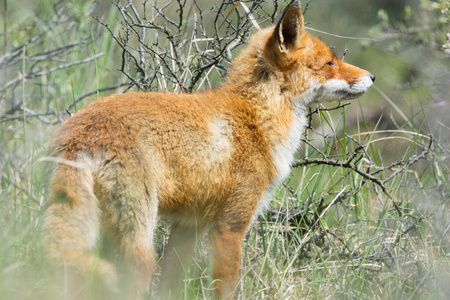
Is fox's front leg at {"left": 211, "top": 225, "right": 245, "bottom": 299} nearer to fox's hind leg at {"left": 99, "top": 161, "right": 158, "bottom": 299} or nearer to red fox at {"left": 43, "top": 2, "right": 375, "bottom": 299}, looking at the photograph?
red fox at {"left": 43, "top": 2, "right": 375, "bottom": 299}

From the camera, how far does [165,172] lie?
3.67 m

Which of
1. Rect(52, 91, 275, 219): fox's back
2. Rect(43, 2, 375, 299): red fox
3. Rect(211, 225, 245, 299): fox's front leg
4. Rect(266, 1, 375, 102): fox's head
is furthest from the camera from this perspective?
Rect(266, 1, 375, 102): fox's head

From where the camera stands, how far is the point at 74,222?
324 cm

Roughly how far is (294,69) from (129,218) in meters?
1.92

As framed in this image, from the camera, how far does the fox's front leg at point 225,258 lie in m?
4.04

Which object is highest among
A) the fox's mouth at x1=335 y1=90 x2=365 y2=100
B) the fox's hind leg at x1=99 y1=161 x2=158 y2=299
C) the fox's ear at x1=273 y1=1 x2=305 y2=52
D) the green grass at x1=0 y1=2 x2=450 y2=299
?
the fox's ear at x1=273 y1=1 x2=305 y2=52

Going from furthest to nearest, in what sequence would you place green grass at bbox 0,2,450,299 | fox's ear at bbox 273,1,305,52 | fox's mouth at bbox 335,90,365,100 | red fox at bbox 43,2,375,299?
fox's mouth at bbox 335,90,365,100 → fox's ear at bbox 273,1,305,52 → green grass at bbox 0,2,450,299 → red fox at bbox 43,2,375,299

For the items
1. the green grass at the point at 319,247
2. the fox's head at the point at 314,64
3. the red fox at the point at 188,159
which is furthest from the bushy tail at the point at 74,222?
the fox's head at the point at 314,64

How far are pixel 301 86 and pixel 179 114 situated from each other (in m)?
1.15

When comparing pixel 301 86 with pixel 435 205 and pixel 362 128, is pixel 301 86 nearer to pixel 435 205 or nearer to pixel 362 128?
pixel 435 205

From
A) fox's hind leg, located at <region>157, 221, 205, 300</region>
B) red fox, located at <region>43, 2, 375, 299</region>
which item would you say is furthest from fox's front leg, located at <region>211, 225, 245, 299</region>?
fox's hind leg, located at <region>157, 221, 205, 300</region>

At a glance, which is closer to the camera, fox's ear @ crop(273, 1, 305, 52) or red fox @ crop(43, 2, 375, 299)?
red fox @ crop(43, 2, 375, 299)

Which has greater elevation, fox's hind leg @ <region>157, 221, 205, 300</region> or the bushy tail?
the bushy tail

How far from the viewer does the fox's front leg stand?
4.04 metres
